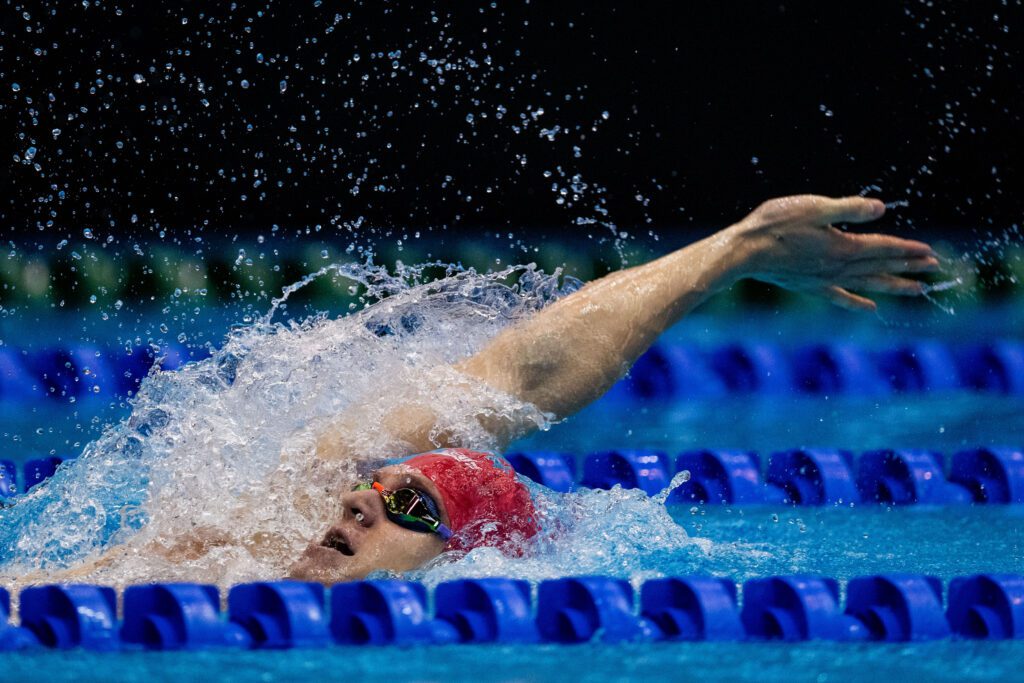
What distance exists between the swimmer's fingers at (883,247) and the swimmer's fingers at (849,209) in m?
0.04

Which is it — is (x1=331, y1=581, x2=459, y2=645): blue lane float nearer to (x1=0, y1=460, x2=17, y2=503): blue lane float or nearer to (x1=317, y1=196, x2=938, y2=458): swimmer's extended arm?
(x1=317, y1=196, x2=938, y2=458): swimmer's extended arm

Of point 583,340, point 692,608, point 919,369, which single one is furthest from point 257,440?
point 919,369

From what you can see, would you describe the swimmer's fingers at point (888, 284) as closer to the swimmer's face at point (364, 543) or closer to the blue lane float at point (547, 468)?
the blue lane float at point (547, 468)

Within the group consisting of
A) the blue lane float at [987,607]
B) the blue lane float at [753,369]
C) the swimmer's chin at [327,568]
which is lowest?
the blue lane float at [987,607]

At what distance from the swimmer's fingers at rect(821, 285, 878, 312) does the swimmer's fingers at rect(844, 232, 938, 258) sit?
0.30ft

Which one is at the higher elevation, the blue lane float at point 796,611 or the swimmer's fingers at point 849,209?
the swimmer's fingers at point 849,209

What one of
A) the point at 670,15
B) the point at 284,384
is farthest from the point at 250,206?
the point at 284,384

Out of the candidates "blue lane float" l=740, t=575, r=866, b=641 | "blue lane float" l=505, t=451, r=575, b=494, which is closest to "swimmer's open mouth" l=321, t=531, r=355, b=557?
"blue lane float" l=740, t=575, r=866, b=641

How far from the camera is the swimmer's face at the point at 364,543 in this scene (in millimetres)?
2057

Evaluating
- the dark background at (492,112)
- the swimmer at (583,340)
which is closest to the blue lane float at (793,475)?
the swimmer at (583,340)

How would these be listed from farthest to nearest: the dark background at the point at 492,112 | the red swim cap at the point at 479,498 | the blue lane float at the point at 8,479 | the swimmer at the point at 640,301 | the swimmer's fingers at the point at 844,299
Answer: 1. the dark background at the point at 492,112
2. the blue lane float at the point at 8,479
3. the swimmer's fingers at the point at 844,299
4. the swimmer at the point at 640,301
5. the red swim cap at the point at 479,498

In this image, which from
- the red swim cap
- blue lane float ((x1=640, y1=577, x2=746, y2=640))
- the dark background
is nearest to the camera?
blue lane float ((x1=640, y1=577, x2=746, y2=640))

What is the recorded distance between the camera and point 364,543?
6.74ft

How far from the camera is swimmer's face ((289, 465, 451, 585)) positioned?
81.0 inches
